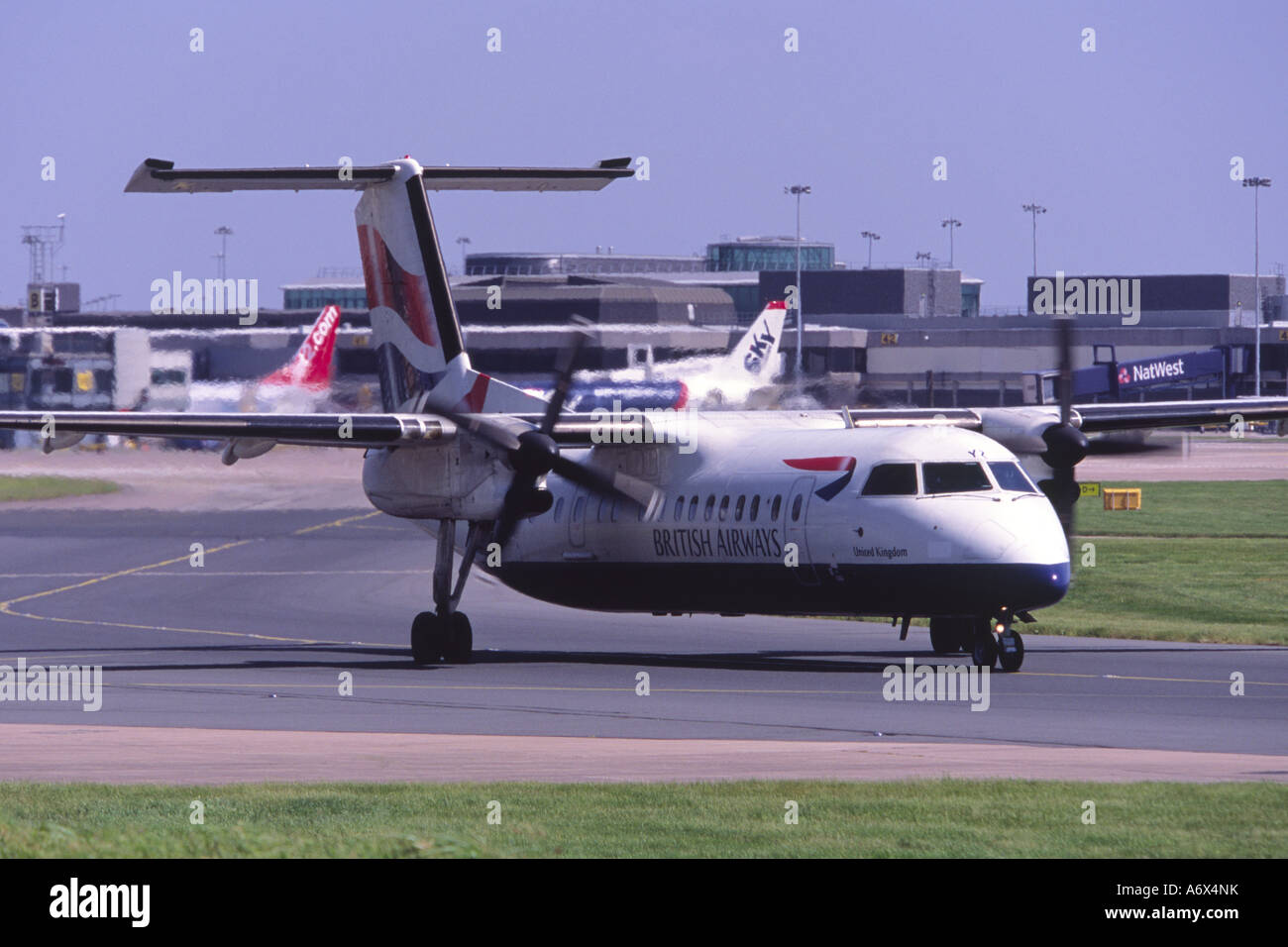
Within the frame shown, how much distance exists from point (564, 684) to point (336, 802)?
925 cm

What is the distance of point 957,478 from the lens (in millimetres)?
21750

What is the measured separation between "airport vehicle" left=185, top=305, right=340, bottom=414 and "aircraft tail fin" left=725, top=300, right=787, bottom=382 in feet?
36.1

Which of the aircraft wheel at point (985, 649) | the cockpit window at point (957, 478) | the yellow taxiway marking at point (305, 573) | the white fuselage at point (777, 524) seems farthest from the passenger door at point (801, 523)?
the yellow taxiway marking at point (305, 573)

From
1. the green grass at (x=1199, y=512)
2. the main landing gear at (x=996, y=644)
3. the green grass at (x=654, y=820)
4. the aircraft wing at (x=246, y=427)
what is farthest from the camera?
the green grass at (x=1199, y=512)

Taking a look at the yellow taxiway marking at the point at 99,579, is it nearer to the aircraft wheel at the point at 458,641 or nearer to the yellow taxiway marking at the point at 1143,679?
the aircraft wheel at the point at 458,641

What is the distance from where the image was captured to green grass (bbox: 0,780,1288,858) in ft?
36.0

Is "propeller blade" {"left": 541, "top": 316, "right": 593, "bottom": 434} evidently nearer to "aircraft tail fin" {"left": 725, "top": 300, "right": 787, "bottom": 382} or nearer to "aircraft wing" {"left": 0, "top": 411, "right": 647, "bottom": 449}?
"aircraft wing" {"left": 0, "top": 411, "right": 647, "bottom": 449}

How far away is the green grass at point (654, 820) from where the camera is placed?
36.0 ft

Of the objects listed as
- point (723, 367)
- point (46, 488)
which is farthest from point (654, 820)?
point (46, 488)

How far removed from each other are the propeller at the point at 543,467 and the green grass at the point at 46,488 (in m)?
42.2

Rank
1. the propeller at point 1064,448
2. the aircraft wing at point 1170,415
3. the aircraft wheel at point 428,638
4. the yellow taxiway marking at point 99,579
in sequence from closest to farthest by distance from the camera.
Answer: the propeller at point 1064,448
the aircraft wheel at point 428,638
the aircraft wing at point 1170,415
the yellow taxiway marking at point 99,579

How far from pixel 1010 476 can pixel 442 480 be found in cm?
811

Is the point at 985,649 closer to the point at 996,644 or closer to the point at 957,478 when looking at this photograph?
the point at 996,644

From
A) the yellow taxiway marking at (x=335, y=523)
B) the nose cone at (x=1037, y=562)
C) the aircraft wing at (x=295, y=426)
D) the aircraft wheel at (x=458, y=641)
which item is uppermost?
the aircraft wing at (x=295, y=426)
